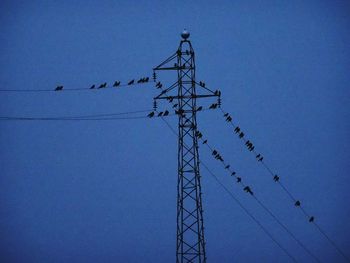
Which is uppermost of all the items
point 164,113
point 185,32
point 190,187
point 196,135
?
point 185,32

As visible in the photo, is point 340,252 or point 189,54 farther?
point 340,252

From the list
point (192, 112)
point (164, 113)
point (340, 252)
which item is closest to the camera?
point (192, 112)

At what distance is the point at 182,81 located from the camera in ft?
114

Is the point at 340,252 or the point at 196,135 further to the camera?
the point at 340,252

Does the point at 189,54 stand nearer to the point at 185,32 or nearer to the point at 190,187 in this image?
the point at 185,32

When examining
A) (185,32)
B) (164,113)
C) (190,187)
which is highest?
(185,32)

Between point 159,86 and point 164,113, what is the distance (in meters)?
1.75

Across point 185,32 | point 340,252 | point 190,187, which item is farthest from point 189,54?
point 340,252

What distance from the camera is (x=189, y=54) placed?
1359 inches

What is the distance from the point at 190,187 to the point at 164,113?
4.81 metres

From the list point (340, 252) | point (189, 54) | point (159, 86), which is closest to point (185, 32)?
point (189, 54)

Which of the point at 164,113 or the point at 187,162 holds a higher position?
the point at 164,113

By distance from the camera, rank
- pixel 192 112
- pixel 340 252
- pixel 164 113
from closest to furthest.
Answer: pixel 192 112 < pixel 164 113 < pixel 340 252

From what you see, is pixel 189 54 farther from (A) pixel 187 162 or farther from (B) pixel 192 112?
(A) pixel 187 162
